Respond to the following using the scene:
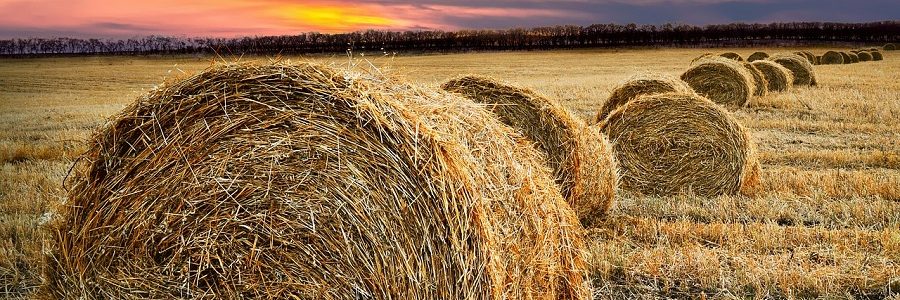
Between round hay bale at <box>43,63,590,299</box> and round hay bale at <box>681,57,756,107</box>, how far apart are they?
12.9 metres

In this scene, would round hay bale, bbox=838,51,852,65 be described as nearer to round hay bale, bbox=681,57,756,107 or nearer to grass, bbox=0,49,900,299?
round hay bale, bbox=681,57,756,107

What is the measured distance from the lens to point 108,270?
150 inches

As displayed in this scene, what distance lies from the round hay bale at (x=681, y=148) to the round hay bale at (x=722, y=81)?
7898 mm

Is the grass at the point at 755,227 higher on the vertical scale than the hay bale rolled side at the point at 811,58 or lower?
lower

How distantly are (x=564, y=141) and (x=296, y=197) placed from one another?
315cm

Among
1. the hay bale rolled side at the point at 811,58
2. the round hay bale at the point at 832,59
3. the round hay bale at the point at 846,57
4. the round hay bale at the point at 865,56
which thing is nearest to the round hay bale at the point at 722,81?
the hay bale rolled side at the point at 811,58

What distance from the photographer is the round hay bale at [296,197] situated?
342cm

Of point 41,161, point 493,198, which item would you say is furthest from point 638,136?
point 41,161

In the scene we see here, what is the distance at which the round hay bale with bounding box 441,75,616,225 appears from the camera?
241 inches

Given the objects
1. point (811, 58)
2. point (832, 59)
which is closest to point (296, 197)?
point (811, 58)

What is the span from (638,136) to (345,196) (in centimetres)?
542

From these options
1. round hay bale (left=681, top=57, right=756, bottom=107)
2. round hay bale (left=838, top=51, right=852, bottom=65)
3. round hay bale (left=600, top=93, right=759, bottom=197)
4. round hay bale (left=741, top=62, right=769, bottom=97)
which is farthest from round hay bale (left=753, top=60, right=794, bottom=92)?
round hay bale (left=838, top=51, right=852, bottom=65)

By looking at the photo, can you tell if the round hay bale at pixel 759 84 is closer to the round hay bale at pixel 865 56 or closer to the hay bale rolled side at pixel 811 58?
the hay bale rolled side at pixel 811 58

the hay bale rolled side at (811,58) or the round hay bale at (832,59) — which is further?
the round hay bale at (832,59)
